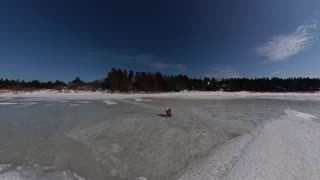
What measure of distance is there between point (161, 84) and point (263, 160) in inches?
2328

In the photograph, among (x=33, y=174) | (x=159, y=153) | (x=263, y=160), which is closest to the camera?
(x=33, y=174)

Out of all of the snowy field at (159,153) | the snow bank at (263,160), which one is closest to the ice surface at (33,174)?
the snowy field at (159,153)

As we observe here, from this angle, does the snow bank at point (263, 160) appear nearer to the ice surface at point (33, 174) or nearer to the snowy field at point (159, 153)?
the snowy field at point (159, 153)

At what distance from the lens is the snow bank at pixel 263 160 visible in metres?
Answer: 3.28

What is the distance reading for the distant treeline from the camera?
55278mm

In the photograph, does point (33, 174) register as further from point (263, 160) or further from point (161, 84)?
point (161, 84)

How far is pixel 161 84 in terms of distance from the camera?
206 ft

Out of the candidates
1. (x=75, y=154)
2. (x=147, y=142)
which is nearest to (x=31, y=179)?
(x=75, y=154)

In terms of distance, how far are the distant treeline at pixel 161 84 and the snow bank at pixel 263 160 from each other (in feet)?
158

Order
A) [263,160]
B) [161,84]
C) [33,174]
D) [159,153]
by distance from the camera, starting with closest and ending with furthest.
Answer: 1. [33,174]
2. [263,160]
3. [159,153]
4. [161,84]

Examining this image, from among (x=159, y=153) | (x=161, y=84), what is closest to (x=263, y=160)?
(x=159, y=153)

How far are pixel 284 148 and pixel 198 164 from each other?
7.24ft

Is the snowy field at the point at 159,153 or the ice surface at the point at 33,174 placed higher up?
the snowy field at the point at 159,153

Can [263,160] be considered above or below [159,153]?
above
